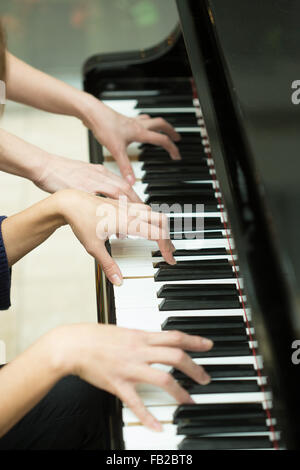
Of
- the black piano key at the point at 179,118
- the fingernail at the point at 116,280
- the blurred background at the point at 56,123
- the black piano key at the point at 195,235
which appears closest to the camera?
the fingernail at the point at 116,280

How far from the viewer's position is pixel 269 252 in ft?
3.02

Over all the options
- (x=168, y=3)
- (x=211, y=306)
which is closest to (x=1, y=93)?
(x=211, y=306)

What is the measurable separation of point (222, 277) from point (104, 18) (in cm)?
265

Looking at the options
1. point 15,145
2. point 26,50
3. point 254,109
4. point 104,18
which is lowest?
point 254,109

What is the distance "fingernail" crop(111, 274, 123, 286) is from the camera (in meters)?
1.21

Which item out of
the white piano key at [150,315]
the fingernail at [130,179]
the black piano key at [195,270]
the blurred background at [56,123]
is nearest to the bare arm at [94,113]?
the fingernail at [130,179]

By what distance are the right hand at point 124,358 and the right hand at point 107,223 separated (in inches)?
10.3

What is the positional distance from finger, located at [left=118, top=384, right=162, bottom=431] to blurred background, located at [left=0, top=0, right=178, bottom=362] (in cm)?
117

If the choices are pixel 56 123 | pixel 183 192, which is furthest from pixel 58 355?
pixel 56 123

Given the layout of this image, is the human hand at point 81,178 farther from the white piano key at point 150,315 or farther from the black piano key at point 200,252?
the white piano key at point 150,315

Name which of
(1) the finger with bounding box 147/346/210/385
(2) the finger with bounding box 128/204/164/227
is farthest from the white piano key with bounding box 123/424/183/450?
(2) the finger with bounding box 128/204/164/227

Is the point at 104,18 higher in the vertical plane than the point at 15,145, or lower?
higher

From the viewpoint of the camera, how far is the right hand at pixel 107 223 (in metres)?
1.21

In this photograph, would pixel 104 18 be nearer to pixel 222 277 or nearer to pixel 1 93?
pixel 1 93
